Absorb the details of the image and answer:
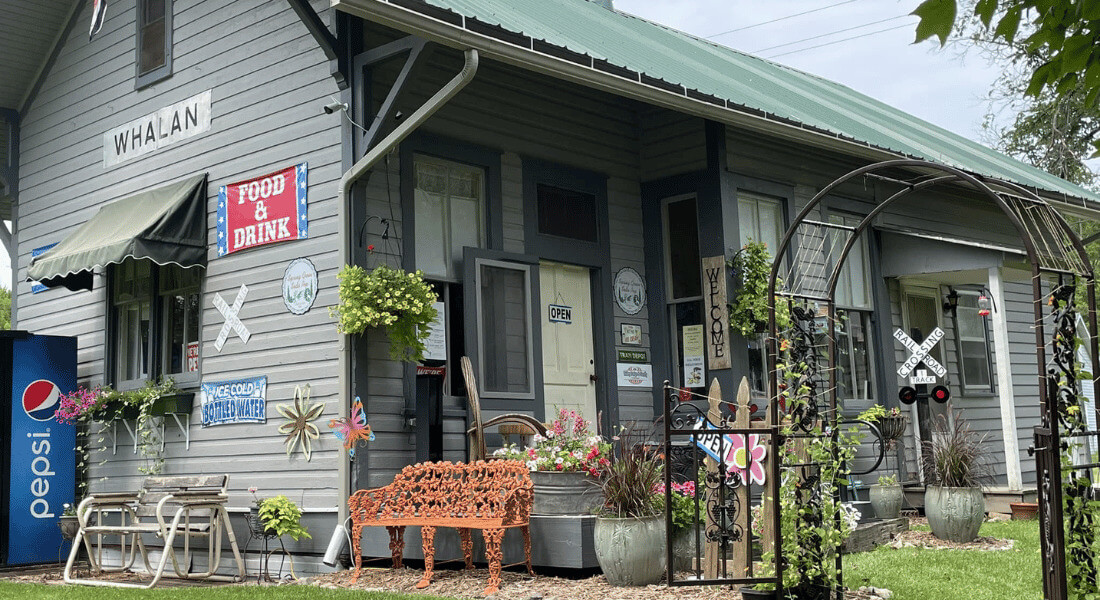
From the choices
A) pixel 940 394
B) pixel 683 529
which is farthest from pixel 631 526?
pixel 940 394

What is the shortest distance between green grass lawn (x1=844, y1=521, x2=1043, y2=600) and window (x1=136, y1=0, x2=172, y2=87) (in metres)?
7.31

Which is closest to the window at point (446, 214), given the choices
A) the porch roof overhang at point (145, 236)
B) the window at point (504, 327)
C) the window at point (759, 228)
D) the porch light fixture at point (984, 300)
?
the window at point (504, 327)

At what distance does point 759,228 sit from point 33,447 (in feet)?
23.1

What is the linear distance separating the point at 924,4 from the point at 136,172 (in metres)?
8.61

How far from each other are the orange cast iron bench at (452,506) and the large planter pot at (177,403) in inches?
98.2

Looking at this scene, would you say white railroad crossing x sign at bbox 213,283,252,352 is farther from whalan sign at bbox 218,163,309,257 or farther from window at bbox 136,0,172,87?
window at bbox 136,0,172,87

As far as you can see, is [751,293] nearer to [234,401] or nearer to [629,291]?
[629,291]

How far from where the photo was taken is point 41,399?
33.0ft

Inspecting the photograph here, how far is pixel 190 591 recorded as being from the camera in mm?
7301

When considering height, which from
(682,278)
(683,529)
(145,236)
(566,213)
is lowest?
(683,529)

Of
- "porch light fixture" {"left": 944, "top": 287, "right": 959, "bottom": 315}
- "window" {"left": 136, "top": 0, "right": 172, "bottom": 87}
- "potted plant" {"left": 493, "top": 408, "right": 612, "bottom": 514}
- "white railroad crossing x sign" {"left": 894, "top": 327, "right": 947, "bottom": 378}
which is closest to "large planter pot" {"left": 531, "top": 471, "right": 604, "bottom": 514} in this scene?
"potted plant" {"left": 493, "top": 408, "right": 612, "bottom": 514}

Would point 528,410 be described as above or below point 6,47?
below

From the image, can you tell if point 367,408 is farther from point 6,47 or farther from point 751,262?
point 6,47

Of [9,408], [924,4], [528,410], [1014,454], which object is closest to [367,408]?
[528,410]
